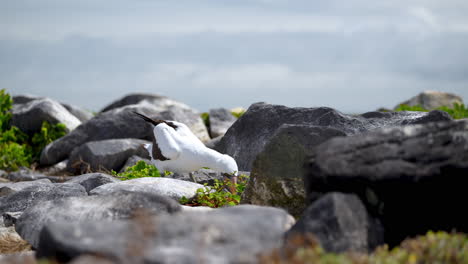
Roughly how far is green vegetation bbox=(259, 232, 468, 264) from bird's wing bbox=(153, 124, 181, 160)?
4646 millimetres

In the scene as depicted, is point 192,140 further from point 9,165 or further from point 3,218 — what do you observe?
point 9,165

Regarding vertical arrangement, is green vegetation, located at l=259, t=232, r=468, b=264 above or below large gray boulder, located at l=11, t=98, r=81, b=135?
above

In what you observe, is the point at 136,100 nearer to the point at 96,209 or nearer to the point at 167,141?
the point at 167,141

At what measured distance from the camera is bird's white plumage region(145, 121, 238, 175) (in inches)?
319

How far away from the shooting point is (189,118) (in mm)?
16469

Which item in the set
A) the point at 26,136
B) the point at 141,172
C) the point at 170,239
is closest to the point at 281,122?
the point at 141,172

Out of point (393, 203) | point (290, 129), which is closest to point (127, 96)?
point (290, 129)

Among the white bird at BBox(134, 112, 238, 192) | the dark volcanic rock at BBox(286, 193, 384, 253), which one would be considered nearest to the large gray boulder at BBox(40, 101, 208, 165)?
the white bird at BBox(134, 112, 238, 192)

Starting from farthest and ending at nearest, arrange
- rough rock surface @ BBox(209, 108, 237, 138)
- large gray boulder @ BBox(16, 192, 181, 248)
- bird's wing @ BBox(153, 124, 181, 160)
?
rough rock surface @ BBox(209, 108, 237, 138)
bird's wing @ BBox(153, 124, 181, 160)
large gray boulder @ BBox(16, 192, 181, 248)

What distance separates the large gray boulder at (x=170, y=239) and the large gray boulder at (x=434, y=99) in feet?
73.3

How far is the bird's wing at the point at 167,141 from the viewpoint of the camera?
8.20m

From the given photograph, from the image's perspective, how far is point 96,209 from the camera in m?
5.20

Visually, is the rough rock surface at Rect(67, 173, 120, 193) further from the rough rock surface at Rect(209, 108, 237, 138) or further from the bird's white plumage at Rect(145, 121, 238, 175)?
the rough rock surface at Rect(209, 108, 237, 138)

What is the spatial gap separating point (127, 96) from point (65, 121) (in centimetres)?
648
